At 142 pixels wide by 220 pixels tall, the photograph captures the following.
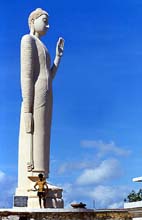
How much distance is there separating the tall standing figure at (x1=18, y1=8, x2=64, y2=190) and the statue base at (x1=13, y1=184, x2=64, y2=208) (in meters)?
0.65

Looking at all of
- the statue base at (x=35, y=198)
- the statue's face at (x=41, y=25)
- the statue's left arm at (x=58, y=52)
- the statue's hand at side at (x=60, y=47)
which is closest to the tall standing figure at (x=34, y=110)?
the statue's face at (x=41, y=25)

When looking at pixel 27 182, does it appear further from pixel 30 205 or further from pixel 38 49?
pixel 38 49

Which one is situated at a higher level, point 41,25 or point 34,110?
point 41,25

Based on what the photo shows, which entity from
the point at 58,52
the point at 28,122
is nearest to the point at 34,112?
the point at 28,122

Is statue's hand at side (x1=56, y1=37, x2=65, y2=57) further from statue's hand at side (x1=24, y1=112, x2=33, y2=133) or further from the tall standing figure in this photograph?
statue's hand at side (x1=24, y1=112, x2=33, y2=133)

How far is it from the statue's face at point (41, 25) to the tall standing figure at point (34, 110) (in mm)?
444

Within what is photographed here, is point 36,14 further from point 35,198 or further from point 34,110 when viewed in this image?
point 35,198

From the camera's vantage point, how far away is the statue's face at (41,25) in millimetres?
23744

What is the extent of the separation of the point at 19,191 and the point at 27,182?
1.60ft

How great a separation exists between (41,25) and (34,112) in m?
3.77

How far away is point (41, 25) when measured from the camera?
23.8 meters

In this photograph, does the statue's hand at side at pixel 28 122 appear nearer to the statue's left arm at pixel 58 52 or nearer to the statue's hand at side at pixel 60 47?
the statue's left arm at pixel 58 52

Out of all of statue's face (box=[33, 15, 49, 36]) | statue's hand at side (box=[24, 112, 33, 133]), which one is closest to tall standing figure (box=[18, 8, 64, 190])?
statue's hand at side (box=[24, 112, 33, 133])

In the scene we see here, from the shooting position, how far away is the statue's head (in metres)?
23.8
